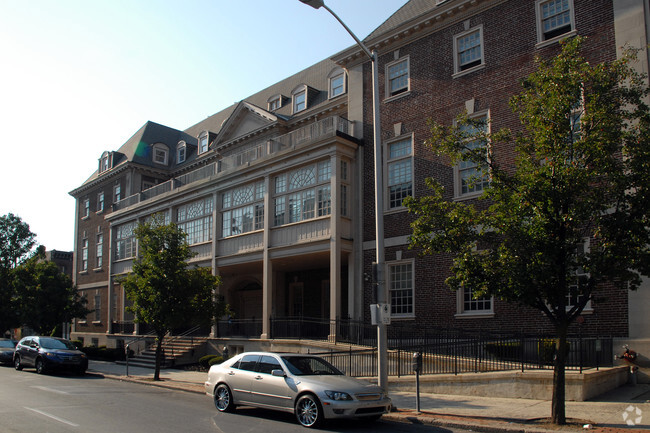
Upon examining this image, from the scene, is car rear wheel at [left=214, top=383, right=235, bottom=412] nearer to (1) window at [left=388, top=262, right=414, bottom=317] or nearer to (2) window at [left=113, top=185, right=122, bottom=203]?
(1) window at [left=388, top=262, right=414, bottom=317]

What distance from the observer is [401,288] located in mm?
21453

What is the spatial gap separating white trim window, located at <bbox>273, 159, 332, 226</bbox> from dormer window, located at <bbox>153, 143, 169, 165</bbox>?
19336mm

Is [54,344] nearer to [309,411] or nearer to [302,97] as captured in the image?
[302,97]

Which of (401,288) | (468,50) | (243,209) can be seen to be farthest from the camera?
(243,209)

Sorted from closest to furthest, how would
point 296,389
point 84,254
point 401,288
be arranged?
point 296,389, point 401,288, point 84,254

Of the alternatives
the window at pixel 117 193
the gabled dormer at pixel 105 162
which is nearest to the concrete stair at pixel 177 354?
the window at pixel 117 193

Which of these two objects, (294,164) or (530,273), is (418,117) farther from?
(530,273)

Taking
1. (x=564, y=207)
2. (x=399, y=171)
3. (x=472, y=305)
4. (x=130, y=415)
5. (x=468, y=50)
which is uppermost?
(x=468, y=50)

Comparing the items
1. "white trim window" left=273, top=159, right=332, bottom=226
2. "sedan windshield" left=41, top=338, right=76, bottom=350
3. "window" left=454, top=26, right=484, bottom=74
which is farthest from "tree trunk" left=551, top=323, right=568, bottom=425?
"sedan windshield" left=41, top=338, right=76, bottom=350

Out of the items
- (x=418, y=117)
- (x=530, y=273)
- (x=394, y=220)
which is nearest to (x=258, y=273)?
(x=394, y=220)

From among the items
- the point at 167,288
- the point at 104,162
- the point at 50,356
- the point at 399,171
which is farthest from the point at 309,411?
the point at 104,162

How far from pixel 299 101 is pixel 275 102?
12.9ft

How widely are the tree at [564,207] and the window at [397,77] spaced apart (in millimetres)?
11587

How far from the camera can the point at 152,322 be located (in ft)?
69.2
